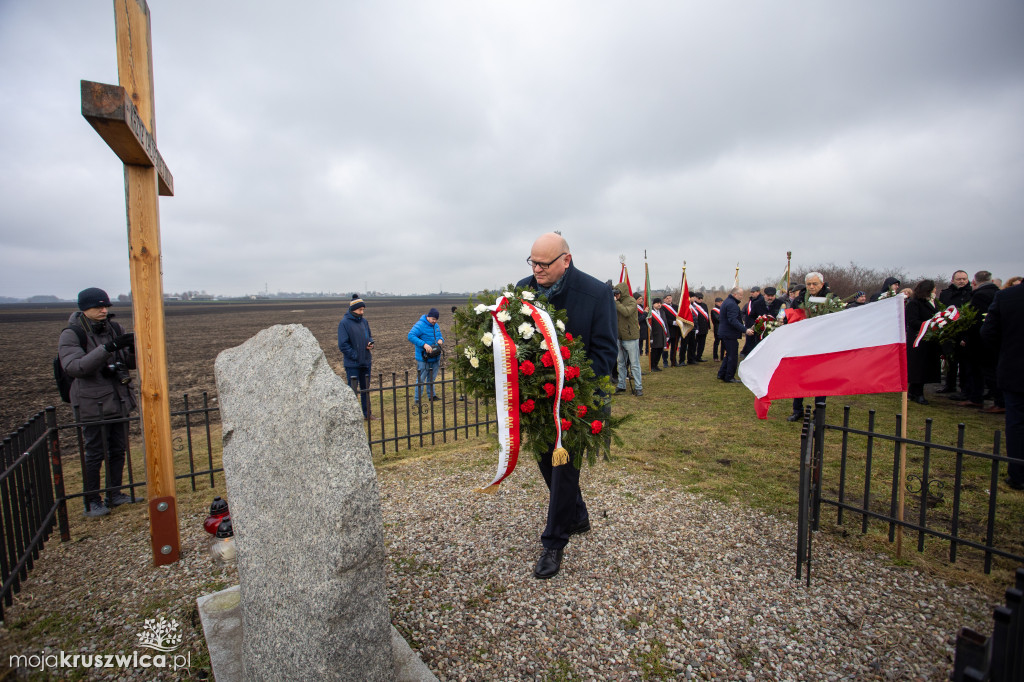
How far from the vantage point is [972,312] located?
26.4 ft

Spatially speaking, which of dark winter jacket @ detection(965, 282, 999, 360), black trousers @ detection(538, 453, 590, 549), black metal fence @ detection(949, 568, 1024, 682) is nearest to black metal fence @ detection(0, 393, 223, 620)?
black trousers @ detection(538, 453, 590, 549)

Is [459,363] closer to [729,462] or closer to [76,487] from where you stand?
[729,462]

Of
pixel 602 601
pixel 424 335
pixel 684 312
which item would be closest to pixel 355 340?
pixel 424 335

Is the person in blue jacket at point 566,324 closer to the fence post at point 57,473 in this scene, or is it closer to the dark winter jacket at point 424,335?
the fence post at point 57,473

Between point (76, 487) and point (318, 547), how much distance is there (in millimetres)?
6322

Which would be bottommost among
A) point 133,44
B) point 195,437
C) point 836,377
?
point 195,437

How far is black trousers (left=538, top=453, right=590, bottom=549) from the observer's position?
3.68 metres

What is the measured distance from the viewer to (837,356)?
389cm

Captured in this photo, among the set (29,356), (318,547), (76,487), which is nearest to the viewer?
(318,547)

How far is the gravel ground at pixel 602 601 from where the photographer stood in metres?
2.90

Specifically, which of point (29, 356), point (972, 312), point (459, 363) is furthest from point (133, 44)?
point (29, 356)

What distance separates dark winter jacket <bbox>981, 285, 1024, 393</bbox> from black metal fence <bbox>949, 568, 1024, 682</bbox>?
4829mm

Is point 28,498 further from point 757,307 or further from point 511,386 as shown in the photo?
point 757,307

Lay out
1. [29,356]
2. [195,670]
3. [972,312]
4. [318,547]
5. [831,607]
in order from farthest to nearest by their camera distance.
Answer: [29,356]
[972,312]
[831,607]
[195,670]
[318,547]
